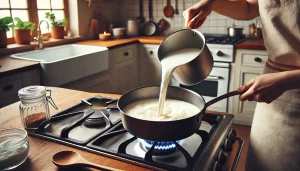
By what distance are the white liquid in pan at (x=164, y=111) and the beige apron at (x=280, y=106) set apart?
1.16ft

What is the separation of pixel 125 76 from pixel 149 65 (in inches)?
12.6

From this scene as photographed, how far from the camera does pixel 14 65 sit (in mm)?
1925

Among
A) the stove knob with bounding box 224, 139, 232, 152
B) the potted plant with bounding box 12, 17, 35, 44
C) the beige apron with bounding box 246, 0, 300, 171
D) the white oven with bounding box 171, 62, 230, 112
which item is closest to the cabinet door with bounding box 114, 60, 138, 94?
the white oven with bounding box 171, 62, 230, 112

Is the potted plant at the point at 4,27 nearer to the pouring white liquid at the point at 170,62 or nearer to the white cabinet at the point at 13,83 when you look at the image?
the white cabinet at the point at 13,83

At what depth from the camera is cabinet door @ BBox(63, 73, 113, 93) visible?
234cm

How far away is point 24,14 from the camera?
2656 mm

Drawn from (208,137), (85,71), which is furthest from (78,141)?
(85,71)

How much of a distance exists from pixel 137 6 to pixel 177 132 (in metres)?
3.24

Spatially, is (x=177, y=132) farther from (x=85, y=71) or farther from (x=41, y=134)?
(x=85, y=71)

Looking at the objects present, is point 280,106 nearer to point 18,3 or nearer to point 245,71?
point 245,71

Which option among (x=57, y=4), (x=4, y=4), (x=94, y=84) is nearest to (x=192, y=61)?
(x=94, y=84)

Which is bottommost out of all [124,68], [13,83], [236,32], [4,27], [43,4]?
[124,68]

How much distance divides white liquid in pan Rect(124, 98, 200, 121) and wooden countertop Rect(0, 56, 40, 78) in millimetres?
1168

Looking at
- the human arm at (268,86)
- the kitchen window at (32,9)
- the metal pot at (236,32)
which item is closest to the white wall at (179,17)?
the metal pot at (236,32)
